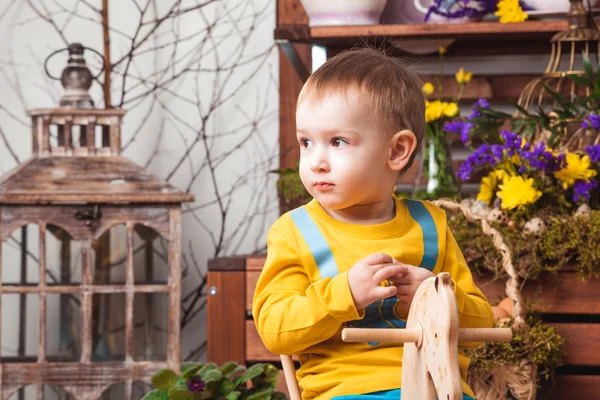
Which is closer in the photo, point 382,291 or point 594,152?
point 382,291

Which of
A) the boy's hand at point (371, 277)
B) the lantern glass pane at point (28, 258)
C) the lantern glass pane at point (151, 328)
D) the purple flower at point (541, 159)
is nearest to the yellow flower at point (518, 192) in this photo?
the purple flower at point (541, 159)

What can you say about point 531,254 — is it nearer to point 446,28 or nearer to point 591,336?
point 591,336

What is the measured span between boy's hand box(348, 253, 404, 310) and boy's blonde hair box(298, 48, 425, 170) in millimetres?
188

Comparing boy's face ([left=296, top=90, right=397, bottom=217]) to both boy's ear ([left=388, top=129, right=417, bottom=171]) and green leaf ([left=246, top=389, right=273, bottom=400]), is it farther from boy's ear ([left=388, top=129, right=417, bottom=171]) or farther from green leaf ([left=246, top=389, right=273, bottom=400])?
green leaf ([left=246, top=389, right=273, bottom=400])

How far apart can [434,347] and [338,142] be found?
31cm

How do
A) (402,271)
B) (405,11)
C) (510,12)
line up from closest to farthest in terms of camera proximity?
1. (402,271)
2. (510,12)
3. (405,11)

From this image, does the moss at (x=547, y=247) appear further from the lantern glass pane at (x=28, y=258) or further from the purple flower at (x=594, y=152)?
the lantern glass pane at (x=28, y=258)

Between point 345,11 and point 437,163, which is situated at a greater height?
point 345,11

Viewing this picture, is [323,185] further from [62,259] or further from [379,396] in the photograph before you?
[62,259]

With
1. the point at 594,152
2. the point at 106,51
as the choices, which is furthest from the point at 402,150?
the point at 106,51

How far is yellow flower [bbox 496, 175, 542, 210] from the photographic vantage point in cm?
198

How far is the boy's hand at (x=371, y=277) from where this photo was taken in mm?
1077

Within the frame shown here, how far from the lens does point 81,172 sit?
88.6 inches

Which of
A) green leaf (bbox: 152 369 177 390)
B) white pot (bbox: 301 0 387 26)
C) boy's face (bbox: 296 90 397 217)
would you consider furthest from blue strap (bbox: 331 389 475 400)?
white pot (bbox: 301 0 387 26)
